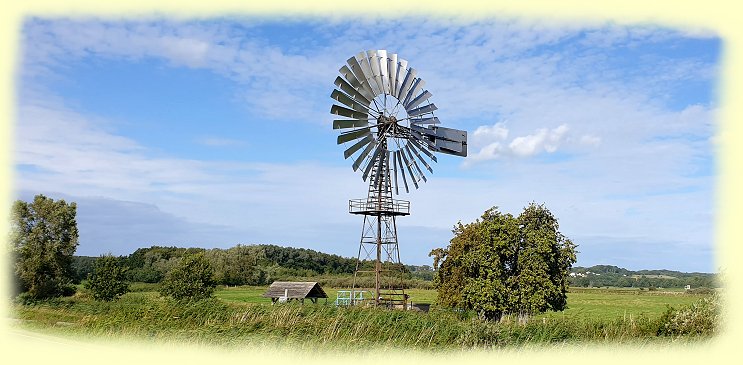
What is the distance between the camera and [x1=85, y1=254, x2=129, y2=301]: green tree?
122 feet

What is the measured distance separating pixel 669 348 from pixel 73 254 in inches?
1523

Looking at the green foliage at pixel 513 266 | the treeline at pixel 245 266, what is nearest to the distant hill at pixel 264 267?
the treeline at pixel 245 266

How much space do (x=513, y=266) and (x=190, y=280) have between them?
18608 millimetres

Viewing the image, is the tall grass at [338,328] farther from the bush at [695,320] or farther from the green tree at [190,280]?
the green tree at [190,280]

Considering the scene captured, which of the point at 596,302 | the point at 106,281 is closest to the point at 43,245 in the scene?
the point at 106,281

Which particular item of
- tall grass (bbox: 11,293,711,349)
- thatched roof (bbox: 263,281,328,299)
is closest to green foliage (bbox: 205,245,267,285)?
thatched roof (bbox: 263,281,328,299)

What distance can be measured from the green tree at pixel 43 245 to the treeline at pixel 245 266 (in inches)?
681

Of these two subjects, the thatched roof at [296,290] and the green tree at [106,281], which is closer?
the green tree at [106,281]

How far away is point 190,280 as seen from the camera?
35.5 metres

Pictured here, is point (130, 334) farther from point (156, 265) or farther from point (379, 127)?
point (156, 265)

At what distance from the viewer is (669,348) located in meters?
16.5

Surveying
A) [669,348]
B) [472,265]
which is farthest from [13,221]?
[669,348]

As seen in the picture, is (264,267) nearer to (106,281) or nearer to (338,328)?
(106,281)

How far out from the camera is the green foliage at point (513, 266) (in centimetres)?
2670
